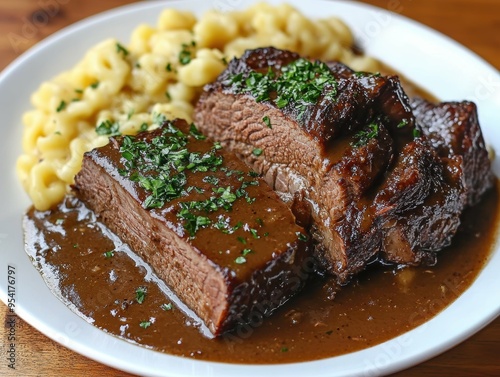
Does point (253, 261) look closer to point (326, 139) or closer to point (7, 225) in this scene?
point (326, 139)

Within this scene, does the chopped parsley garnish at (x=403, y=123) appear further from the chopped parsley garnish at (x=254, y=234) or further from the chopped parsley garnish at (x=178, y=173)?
the chopped parsley garnish at (x=254, y=234)

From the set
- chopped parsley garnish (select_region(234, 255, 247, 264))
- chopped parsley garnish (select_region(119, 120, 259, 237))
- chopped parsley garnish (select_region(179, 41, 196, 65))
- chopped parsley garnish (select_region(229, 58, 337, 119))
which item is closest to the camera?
chopped parsley garnish (select_region(234, 255, 247, 264))

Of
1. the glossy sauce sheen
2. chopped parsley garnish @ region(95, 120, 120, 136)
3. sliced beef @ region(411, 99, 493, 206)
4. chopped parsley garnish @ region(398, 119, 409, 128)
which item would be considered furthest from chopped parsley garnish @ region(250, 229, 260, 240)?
chopped parsley garnish @ region(95, 120, 120, 136)

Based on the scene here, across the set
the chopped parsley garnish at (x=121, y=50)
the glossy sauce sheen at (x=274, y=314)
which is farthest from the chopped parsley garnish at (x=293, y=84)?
the chopped parsley garnish at (x=121, y=50)

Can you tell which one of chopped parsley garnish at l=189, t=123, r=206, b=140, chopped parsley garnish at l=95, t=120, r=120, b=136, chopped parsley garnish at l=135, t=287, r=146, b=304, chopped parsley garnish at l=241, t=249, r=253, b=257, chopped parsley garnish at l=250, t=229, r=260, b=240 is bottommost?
chopped parsley garnish at l=135, t=287, r=146, b=304

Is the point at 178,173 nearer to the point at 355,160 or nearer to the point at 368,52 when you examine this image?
the point at 355,160

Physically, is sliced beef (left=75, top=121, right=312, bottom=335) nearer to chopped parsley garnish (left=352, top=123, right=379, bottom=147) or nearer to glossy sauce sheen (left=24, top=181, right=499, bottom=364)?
glossy sauce sheen (left=24, top=181, right=499, bottom=364)
